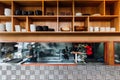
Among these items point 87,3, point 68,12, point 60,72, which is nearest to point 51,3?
point 68,12

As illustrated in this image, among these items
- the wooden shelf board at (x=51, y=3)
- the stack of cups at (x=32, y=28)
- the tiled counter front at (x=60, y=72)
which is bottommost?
the tiled counter front at (x=60, y=72)

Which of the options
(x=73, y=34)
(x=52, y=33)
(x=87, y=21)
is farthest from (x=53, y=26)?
(x=87, y=21)

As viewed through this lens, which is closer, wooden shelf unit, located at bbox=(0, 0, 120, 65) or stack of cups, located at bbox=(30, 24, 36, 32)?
stack of cups, located at bbox=(30, 24, 36, 32)

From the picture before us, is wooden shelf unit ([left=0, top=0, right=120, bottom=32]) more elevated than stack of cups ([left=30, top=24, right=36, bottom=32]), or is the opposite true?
wooden shelf unit ([left=0, top=0, right=120, bottom=32])

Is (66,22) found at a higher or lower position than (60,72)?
higher

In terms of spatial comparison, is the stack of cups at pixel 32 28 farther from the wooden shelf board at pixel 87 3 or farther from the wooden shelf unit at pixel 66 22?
the wooden shelf board at pixel 87 3

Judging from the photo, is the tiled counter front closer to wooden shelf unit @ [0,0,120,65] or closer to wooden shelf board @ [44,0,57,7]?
wooden shelf unit @ [0,0,120,65]

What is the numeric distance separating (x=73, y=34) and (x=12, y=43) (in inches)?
40.3

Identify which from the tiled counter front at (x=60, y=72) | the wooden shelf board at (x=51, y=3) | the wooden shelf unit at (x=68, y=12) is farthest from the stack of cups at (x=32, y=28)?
the tiled counter front at (x=60, y=72)

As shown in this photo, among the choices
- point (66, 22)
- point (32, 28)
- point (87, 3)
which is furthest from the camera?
point (66, 22)

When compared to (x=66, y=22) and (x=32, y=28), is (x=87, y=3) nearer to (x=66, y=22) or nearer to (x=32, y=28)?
(x=66, y=22)

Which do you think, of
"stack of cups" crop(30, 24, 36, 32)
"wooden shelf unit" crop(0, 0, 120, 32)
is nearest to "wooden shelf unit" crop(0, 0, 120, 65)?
"wooden shelf unit" crop(0, 0, 120, 32)

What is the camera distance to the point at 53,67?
9.00 ft

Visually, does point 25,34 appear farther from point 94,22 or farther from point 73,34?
point 94,22
